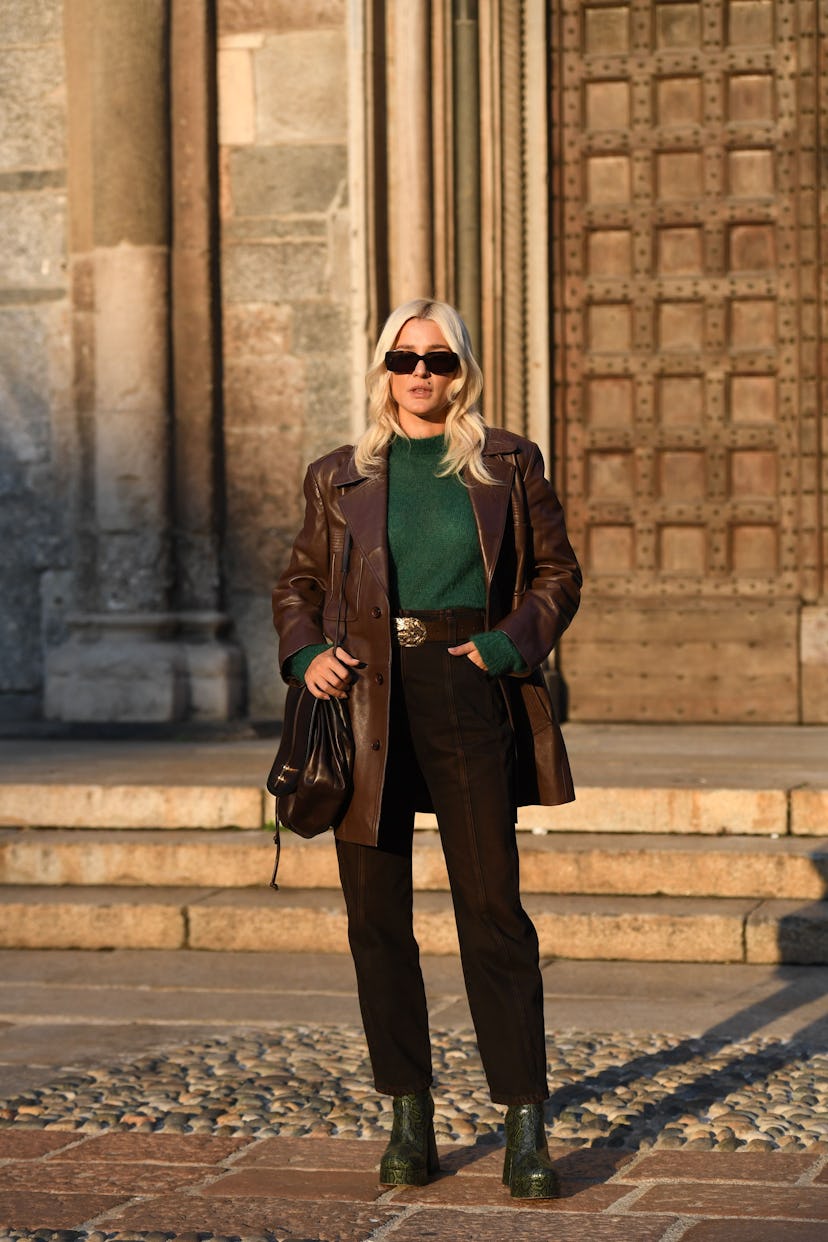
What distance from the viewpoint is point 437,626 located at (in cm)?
397

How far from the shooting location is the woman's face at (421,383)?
399 cm

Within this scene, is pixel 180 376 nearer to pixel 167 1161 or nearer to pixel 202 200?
pixel 202 200

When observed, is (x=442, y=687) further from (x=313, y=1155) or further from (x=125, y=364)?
(x=125, y=364)

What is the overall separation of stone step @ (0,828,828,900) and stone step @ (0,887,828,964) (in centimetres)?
7

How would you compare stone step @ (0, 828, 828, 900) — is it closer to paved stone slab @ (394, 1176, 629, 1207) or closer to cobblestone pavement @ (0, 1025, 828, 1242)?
cobblestone pavement @ (0, 1025, 828, 1242)

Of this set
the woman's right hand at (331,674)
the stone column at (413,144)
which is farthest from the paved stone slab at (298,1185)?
the stone column at (413,144)

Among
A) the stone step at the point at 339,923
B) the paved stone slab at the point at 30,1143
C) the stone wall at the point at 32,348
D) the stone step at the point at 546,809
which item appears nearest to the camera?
the paved stone slab at the point at 30,1143

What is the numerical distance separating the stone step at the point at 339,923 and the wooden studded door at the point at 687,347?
3.54 metres

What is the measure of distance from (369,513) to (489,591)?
274mm

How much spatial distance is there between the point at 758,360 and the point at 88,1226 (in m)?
7.19

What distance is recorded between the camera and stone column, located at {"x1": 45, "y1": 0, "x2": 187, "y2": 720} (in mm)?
10156

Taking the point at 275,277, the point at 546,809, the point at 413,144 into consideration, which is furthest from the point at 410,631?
the point at 275,277

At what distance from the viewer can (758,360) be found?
1018 centimetres

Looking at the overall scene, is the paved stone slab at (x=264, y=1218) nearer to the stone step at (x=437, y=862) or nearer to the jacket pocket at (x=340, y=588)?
the jacket pocket at (x=340, y=588)
